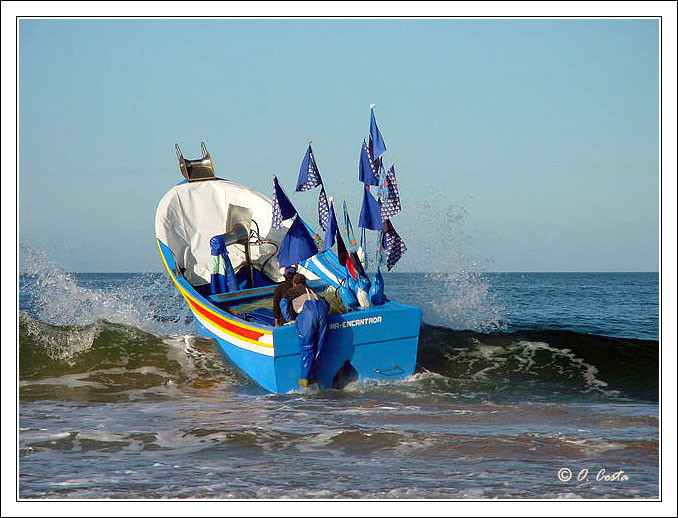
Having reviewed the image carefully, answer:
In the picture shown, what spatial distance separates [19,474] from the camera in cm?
706

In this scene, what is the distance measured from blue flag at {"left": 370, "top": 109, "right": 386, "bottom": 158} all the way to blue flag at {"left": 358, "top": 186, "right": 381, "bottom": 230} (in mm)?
722

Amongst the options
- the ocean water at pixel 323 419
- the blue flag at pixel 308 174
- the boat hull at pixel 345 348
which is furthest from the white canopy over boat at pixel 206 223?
the boat hull at pixel 345 348

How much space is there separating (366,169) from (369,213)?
0.74 metres

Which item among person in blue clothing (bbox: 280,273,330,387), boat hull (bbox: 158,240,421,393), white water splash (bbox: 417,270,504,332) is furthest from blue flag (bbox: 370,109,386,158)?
white water splash (bbox: 417,270,504,332)

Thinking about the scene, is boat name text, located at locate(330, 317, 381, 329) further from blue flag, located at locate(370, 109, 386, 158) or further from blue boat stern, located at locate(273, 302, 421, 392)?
blue flag, located at locate(370, 109, 386, 158)

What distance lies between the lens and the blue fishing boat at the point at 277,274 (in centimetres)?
1004

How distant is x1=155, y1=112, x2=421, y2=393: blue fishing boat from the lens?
32.9 ft

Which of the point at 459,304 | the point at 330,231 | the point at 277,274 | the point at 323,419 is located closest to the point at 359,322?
the point at 330,231

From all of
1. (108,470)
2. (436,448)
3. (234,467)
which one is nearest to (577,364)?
(436,448)

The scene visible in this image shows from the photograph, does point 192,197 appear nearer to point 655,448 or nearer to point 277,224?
point 277,224

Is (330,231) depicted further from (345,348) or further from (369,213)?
(345,348)

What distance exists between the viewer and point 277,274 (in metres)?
14.7

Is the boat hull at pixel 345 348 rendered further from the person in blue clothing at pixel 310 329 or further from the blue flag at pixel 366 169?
the blue flag at pixel 366 169

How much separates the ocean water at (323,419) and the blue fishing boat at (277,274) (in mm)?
396
